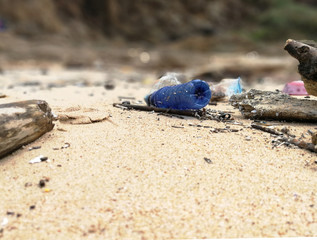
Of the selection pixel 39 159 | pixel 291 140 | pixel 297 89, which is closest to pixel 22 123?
pixel 39 159

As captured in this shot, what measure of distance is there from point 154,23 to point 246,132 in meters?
20.2

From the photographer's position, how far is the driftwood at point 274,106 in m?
2.59

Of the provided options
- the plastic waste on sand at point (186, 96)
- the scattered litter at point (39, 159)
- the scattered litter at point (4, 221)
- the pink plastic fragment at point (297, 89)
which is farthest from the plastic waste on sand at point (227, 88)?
the scattered litter at point (4, 221)

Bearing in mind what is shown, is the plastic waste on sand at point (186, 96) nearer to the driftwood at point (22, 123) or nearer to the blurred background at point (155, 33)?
the driftwood at point (22, 123)

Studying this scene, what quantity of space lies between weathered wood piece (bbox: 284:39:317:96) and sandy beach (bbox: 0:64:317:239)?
394 millimetres

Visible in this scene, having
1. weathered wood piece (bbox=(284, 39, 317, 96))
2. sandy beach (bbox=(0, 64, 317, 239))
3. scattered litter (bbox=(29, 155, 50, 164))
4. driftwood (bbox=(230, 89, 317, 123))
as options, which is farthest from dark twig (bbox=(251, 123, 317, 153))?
scattered litter (bbox=(29, 155, 50, 164))

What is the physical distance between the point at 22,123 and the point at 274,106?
1903 millimetres

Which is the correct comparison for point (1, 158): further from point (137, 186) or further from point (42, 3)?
point (42, 3)

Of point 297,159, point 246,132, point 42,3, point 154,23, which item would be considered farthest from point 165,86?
point 154,23

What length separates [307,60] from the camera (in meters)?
2.42

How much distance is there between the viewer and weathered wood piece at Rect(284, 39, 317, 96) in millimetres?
2387

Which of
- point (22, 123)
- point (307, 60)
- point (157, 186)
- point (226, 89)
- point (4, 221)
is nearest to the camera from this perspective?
point (4, 221)

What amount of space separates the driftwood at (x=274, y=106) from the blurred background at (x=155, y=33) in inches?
239

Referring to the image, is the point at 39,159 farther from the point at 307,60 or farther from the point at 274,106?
the point at 307,60
